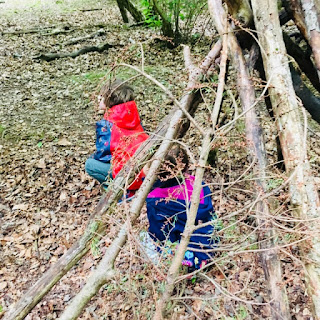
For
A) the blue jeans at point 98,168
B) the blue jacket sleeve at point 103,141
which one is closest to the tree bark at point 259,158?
the blue jacket sleeve at point 103,141

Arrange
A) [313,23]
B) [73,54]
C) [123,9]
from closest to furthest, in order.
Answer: [313,23] < [73,54] < [123,9]

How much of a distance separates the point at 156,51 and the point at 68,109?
2.83 meters

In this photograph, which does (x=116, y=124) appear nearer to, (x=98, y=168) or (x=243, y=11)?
(x=98, y=168)

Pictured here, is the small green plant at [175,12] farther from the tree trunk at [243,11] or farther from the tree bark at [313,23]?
the tree bark at [313,23]

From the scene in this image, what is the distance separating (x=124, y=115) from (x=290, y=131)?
1738 mm

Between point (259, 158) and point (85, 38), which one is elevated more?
point (85, 38)

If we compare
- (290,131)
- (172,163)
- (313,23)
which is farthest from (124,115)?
(313,23)

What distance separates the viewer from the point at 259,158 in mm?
2311

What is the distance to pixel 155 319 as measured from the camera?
4.52ft

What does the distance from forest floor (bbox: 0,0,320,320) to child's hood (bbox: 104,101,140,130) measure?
0.27m

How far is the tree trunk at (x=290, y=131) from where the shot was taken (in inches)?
59.8

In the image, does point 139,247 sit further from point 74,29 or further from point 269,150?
point 74,29

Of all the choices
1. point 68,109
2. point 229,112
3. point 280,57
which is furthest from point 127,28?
point 280,57

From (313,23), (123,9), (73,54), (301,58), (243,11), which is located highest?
(123,9)
